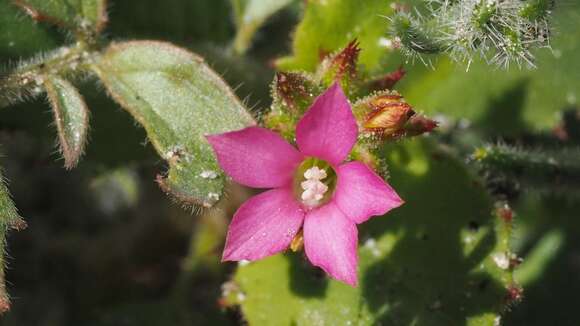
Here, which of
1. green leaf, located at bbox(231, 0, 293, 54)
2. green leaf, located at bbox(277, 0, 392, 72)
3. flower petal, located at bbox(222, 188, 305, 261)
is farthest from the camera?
green leaf, located at bbox(231, 0, 293, 54)

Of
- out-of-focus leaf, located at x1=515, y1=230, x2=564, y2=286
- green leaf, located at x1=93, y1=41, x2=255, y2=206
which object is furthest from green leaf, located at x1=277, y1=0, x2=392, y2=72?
out-of-focus leaf, located at x1=515, y1=230, x2=564, y2=286

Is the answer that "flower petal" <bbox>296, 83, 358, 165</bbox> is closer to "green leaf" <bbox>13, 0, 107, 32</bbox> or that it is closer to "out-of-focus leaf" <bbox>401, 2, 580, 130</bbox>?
"green leaf" <bbox>13, 0, 107, 32</bbox>

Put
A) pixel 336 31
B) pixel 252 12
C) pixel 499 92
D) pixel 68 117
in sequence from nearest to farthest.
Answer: pixel 68 117, pixel 336 31, pixel 252 12, pixel 499 92

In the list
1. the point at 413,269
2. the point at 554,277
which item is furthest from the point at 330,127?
the point at 554,277

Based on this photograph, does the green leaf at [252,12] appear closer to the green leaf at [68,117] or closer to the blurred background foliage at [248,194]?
the blurred background foliage at [248,194]

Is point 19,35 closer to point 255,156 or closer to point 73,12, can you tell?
point 73,12

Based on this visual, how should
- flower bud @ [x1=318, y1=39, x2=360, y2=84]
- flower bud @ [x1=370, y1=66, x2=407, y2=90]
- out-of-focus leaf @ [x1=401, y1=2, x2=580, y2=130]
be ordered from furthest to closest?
out-of-focus leaf @ [x1=401, y1=2, x2=580, y2=130], flower bud @ [x1=370, y1=66, x2=407, y2=90], flower bud @ [x1=318, y1=39, x2=360, y2=84]

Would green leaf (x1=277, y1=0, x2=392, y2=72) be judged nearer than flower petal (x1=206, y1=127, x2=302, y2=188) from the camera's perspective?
No
